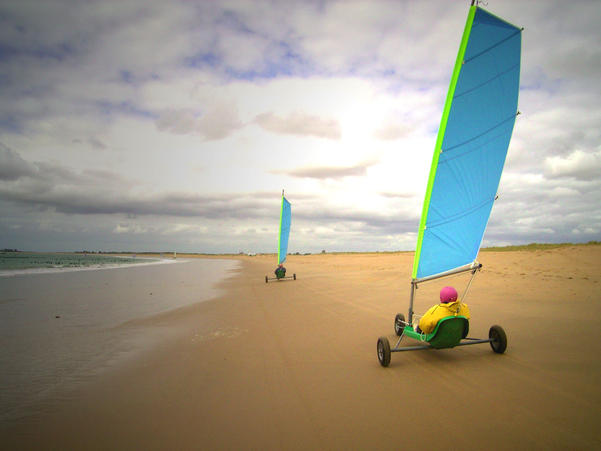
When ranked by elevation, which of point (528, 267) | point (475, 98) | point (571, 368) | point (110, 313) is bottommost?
point (110, 313)

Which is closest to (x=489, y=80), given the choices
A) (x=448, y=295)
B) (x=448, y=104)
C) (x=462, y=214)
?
(x=448, y=104)

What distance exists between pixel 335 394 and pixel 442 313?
233 centimetres

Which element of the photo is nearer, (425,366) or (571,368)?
(571,368)

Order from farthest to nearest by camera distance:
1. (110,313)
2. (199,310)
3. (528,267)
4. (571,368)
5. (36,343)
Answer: (528,267)
(199,310)
(110,313)
(36,343)
(571,368)

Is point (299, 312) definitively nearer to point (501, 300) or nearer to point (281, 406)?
point (281, 406)

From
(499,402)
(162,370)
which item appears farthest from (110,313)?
(499,402)

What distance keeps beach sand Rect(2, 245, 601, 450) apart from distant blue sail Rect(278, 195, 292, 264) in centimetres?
1395

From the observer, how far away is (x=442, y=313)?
5004 millimetres

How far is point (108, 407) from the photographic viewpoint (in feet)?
12.3

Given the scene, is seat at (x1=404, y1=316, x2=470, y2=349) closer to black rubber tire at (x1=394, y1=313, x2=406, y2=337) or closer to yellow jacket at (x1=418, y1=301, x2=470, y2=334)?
yellow jacket at (x1=418, y1=301, x2=470, y2=334)

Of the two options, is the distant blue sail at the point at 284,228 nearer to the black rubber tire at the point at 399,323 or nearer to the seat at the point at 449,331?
the black rubber tire at the point at 399,323

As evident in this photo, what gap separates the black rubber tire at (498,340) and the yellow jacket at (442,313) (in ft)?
3.12

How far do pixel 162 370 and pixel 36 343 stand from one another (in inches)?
144

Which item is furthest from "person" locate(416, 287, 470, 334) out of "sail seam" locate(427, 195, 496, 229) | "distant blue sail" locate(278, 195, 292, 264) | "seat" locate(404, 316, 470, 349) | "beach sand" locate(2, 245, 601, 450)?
"distant blue sail" locate(278, 195, 292, 264)
